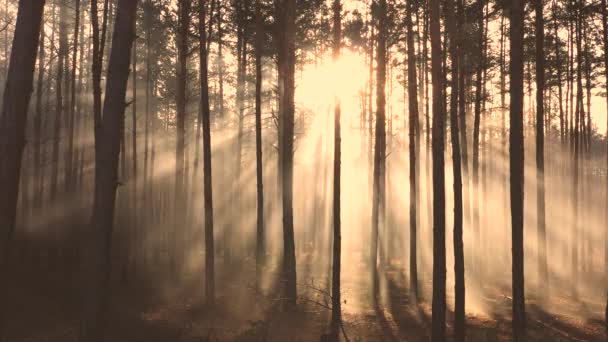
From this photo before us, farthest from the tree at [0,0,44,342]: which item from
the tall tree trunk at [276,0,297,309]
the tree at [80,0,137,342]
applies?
the tall tree trunk at [276,0,297,309]

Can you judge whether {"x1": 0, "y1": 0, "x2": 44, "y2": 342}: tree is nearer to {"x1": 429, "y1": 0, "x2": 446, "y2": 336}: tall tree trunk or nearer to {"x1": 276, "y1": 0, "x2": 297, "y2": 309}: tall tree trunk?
{"x1": 429, "y1": 0, "x2": 446, "y2": 336}: tall tree trunk

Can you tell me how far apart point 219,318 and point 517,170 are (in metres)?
9.48

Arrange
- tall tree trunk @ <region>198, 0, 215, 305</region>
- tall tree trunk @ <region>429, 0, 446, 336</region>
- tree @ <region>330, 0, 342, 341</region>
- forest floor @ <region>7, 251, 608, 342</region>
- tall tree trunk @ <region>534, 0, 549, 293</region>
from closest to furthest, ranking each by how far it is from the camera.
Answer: tall tree trunk @ <region>429, 0, 446, 336</region> < forest floor @ <region>7, 251, 608, 342</region> < tree @ <region>330, 0, 342, 341</region> < tall tree trunk @ <region>198, 0, 215, 305</region> < tall tree trunk @ <region>534, 0, 549, 293</region>

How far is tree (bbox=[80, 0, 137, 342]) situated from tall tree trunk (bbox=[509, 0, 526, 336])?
8932 millimetres

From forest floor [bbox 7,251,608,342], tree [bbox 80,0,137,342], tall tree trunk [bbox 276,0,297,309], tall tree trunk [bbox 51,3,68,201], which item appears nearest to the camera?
tree [bbox 80,0,137,342]

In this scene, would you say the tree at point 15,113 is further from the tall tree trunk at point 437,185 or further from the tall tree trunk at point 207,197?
the tall tree trunk at point 437,185

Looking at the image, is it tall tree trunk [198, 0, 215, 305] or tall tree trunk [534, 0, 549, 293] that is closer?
tall tree trunk [198, 0, 215, 305]

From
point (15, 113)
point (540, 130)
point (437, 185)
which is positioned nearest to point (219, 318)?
point (437, 185)

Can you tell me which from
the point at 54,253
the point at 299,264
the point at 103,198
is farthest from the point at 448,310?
the point at 54,253

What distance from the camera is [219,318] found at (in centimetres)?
1192

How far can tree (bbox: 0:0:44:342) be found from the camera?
4.67m

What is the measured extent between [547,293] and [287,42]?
13.8 meters

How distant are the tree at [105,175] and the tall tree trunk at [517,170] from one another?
8.93m

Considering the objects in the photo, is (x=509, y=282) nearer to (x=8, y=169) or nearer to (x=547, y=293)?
(x=547, y=293)
